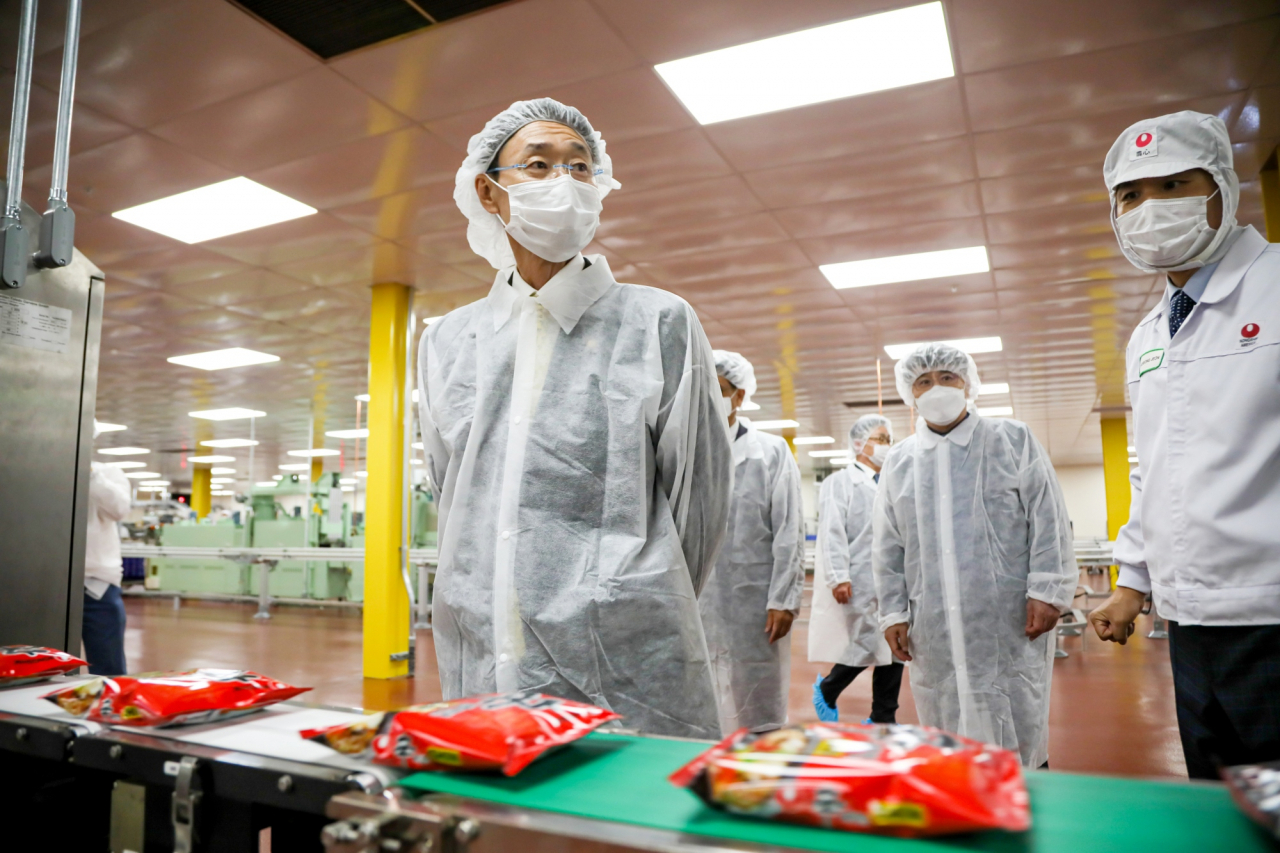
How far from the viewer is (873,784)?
62 centimetres

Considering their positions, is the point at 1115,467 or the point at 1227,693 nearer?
the point at 1227,693

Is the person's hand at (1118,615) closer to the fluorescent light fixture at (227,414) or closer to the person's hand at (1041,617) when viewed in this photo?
the person's hand at (1041,617)

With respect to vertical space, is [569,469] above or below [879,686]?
above

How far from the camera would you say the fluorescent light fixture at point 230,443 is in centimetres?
1471

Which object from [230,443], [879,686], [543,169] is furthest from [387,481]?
[230,443]

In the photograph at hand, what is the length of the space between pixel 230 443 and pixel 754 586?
47.3ft

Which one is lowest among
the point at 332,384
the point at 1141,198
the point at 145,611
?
the point at 145,611

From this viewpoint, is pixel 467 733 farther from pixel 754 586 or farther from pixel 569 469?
pixel 754 586

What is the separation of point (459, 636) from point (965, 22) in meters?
2.86

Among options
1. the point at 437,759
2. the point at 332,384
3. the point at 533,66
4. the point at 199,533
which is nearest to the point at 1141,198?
the point at 437,759

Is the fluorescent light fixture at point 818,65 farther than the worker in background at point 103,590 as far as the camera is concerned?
No

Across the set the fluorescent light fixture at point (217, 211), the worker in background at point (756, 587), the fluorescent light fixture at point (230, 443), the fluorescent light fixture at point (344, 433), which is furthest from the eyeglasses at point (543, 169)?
the fluorescent light fixture at point (230, 443)

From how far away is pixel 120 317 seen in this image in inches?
271

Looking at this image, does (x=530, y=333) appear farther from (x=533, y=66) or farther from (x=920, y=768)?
(x=533, y=66)
